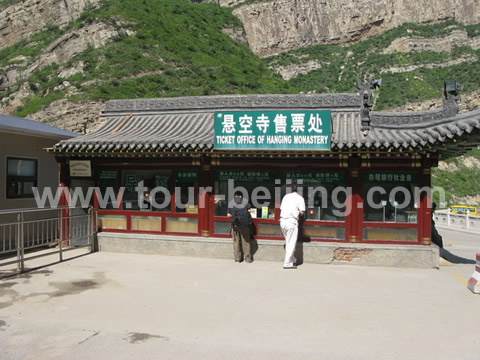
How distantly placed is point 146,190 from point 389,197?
641cm

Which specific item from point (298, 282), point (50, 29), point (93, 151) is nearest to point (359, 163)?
point (298, 282)

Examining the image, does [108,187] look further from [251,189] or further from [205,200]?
[251,189]

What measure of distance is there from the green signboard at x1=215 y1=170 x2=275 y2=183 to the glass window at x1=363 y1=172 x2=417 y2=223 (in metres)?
2.41

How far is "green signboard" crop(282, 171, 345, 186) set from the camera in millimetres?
9867

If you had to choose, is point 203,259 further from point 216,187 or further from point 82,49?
point 82,49

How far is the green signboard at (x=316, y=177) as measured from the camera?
9.87 metres

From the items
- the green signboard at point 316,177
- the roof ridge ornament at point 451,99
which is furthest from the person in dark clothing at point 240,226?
the roof ridge ornament at point 451,99

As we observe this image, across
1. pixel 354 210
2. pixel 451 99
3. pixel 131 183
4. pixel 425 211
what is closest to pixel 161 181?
pixel 131 183

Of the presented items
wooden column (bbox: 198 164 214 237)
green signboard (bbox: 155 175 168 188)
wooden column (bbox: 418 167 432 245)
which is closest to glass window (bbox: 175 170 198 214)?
wooden column (bbox: 198 164 214 237)

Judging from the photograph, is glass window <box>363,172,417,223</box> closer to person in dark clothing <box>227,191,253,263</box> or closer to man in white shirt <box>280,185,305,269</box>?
man in white shirt <box>280,185,305,269</box>

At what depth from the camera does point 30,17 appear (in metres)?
57.4

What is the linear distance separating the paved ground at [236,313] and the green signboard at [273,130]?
2.89m

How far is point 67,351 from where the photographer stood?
4684 millimetres

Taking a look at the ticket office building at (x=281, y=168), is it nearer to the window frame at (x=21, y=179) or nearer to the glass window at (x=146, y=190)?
the glass window at (x=146, y=190)
